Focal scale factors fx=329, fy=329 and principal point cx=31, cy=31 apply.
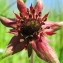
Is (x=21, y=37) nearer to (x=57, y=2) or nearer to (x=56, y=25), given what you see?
(x=56, y=25)

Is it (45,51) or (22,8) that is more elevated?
(22,8)

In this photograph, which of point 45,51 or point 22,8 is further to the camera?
point 22,8

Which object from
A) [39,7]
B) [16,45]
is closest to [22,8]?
[39,7]

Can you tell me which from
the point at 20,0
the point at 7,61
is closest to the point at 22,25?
the point at 20,0

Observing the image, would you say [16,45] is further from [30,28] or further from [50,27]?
[50,27]

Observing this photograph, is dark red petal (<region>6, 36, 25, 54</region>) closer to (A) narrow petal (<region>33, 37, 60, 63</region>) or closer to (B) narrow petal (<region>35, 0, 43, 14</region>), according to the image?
(A) narrow petal (<region>33, 37, 60, 63</region>)

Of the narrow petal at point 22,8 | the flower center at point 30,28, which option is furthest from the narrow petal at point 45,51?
the narrow petal at point 22,8

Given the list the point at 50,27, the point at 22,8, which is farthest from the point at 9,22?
the point at 50,27
